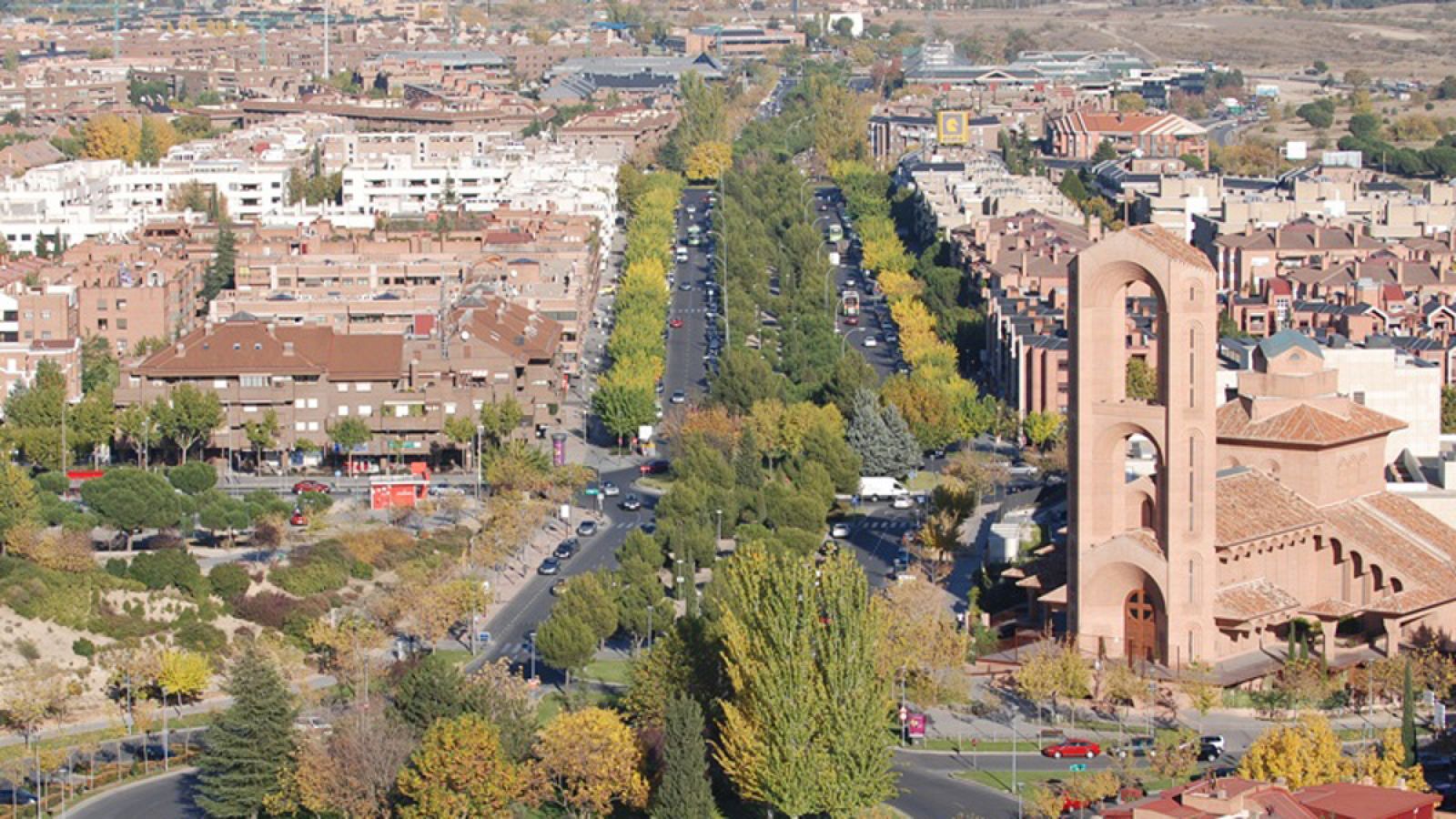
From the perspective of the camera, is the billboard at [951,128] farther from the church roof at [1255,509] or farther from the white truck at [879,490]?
the church roof at [1255,509]

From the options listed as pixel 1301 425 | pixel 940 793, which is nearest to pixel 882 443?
pixel 1301 425

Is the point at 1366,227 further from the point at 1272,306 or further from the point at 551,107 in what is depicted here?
the point at 551,107

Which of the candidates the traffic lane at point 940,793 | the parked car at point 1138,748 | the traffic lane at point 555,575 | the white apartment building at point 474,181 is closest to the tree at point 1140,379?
the traffic lane at point 555,575

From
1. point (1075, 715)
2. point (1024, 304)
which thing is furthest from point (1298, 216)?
point (1075, 715)

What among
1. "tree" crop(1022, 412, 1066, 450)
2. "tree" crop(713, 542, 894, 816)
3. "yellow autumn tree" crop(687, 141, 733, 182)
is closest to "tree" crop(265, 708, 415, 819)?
"tree" crop(713, 542, 894, 816)

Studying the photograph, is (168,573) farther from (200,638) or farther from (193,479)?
(193,479)

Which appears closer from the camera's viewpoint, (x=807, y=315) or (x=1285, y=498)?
(x=1285, y=498)

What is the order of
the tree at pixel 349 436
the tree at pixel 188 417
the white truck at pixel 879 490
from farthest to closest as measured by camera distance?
the tree at pixel 349 436, the tree at pixel 188 417, the white truck at pixel 879 490
